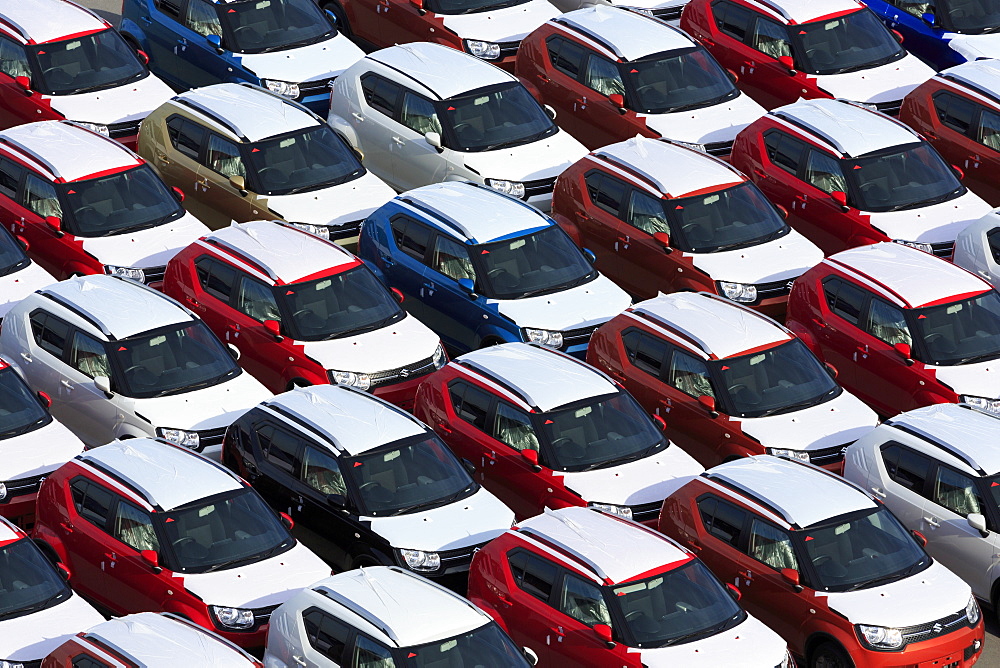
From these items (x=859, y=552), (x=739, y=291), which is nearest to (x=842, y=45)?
(x=739, y=291)

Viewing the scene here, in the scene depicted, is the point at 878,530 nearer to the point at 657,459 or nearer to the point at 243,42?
the point at 657,459

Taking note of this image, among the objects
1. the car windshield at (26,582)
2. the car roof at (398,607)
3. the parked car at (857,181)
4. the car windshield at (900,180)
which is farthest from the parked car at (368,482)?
the car windshield at (900,180)

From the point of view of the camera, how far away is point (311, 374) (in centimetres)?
2570

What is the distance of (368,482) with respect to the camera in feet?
74.7

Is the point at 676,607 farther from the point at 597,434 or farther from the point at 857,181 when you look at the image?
the point at 857,181

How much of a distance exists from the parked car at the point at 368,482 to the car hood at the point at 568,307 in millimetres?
3267

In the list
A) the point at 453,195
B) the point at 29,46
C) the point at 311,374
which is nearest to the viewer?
the point at 311,374

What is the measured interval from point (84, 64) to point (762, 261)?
993cm

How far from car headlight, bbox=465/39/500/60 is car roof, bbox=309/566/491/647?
1389 centimetres

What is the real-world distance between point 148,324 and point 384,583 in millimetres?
5973

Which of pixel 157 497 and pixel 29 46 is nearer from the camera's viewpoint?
pixel 157 497

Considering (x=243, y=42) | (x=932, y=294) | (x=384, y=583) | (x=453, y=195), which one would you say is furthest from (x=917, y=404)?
(x=243, y=42)

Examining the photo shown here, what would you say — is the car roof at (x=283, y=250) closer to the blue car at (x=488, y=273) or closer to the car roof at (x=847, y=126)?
the blue car at (x=488, y=273)

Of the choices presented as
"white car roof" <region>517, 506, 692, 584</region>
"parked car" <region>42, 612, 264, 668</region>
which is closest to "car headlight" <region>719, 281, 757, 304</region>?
"white car roof" <region>517, 506, 692, 584</region>
